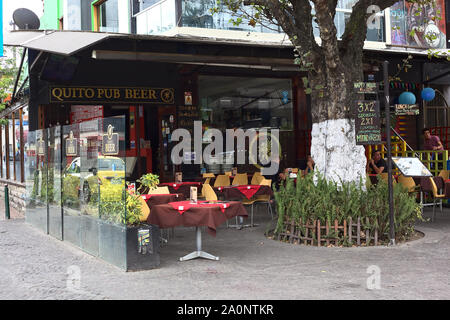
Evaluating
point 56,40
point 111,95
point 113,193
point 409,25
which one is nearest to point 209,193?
point 113,193

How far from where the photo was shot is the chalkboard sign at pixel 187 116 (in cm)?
1688

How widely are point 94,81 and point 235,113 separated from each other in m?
4.41

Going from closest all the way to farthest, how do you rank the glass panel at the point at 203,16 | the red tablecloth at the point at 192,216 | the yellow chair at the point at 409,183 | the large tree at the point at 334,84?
the red tablecloth at the point at 192,216 → the large tree at the point at 334,84 → the yellow chair at the point at 409,183 → the glass panel at the point at 203,16

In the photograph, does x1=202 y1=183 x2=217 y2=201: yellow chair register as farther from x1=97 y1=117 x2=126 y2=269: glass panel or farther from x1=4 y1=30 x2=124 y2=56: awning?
x1=4 y1=30 x2=124 y2=56: awning

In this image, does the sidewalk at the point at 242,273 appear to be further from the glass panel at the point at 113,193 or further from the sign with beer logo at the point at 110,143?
the sign with beer logo at the point at 110,143

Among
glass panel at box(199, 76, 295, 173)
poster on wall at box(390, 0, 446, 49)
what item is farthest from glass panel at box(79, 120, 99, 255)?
poster on wall at box(390, 0, 446, 49)

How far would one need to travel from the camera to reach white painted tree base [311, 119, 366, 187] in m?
10.2

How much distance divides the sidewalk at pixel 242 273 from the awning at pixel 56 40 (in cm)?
402

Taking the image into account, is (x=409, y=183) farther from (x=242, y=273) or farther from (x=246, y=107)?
(x=242, y=273)

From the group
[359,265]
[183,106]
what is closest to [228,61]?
[183,106]

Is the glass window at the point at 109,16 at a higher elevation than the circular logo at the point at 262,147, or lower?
higher

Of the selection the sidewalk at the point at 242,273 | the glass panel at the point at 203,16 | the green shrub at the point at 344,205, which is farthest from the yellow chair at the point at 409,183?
the glass panel at the point at 203,16

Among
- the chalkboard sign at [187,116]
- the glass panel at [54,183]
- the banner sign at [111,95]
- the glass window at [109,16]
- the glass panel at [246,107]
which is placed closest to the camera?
the glass panel at [54,183]

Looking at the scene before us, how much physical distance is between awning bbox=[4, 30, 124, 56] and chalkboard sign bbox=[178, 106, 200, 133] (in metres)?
4.98
